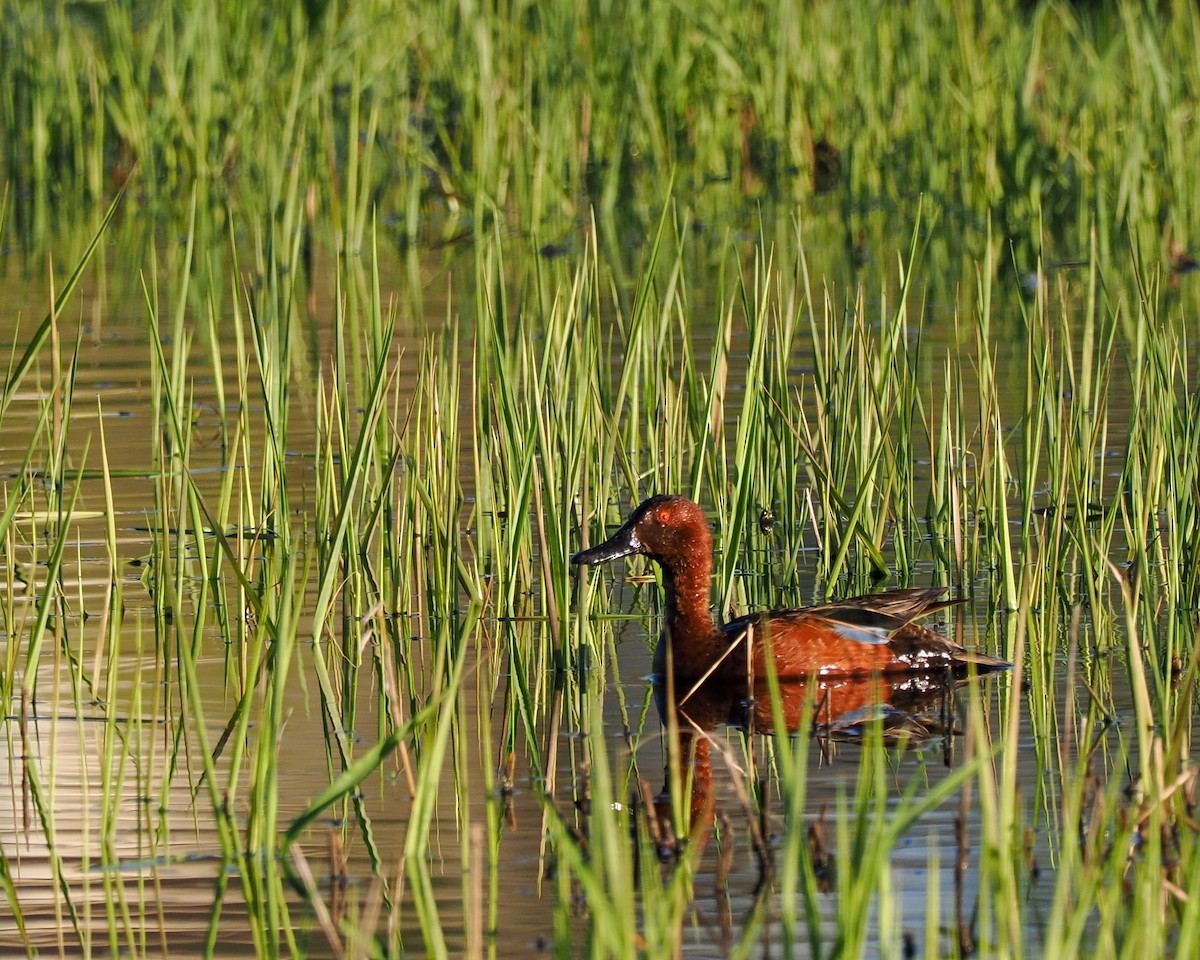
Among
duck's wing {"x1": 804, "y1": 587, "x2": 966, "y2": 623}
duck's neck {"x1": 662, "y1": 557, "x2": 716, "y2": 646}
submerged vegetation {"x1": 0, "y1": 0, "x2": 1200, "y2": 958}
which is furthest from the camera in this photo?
duck's neck {"x1": 662, "y1": 557, "x2": 716, "y2": 646}

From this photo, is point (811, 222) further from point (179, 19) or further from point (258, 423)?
point (258, 423)

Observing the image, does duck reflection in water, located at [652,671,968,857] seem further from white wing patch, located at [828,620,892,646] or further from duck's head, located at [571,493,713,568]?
duck's head, located at [571,493,713,568]

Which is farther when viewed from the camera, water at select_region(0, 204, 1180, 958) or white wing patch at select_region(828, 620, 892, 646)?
white wing patch at select_region(828, 620, 892, 646)

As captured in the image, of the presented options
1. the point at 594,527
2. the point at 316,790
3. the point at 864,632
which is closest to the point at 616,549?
the point at 594,527

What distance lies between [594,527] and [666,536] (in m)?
0.56

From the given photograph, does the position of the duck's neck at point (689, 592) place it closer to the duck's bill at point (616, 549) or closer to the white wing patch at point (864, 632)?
the duck's bill at point (616, 549)

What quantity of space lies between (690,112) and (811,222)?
1.22m

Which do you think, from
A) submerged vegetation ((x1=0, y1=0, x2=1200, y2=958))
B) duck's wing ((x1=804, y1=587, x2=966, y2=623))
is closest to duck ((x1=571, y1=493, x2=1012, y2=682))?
duck's wing ((x1=804, y1=587, x2=966, y2=623))

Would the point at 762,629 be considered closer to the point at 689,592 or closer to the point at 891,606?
the point at 891,606

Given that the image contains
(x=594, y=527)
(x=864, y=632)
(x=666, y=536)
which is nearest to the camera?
(x=864, y=632)

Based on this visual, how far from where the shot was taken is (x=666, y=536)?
5.44 meters

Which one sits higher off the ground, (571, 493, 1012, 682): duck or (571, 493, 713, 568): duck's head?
(571, 493, 713, 568): duck's head

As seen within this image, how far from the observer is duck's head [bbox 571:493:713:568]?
5.43 metres

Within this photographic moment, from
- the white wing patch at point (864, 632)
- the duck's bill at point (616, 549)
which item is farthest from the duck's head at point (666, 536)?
the white wing patch at point (864, 632)
